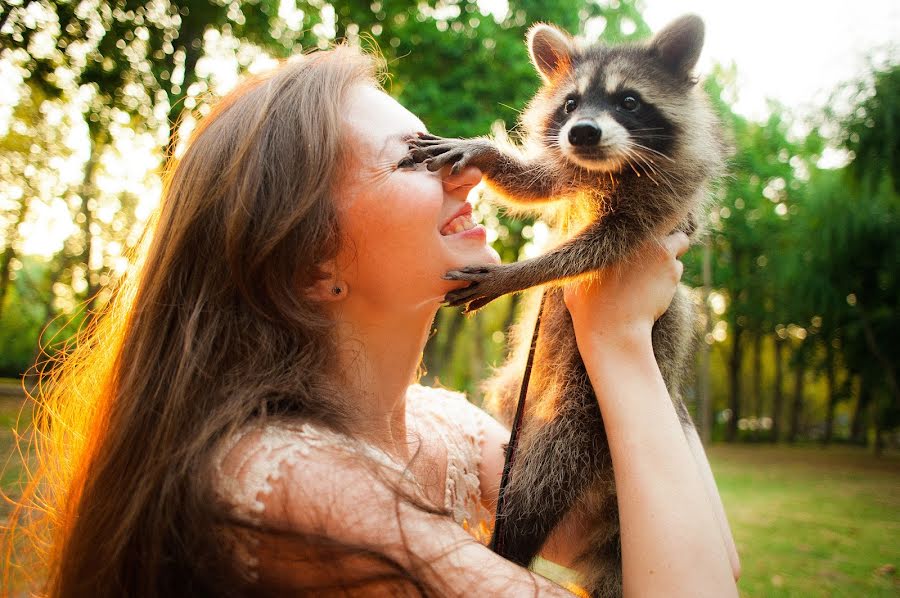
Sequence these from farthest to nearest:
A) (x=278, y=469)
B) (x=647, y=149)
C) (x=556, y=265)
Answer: (x=647, y=149), (x=556, y=265), (x=278, y=469)

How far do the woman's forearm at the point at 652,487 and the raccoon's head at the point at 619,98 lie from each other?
0.89 metres

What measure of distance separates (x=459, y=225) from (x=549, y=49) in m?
1.40

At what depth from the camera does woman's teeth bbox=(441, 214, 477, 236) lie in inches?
68.5

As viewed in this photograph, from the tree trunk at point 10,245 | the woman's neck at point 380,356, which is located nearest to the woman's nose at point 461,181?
the woman's neck at point 380,356

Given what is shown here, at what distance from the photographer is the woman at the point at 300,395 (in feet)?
3.76

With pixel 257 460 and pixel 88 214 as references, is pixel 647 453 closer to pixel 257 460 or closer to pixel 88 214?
pixel 257 460

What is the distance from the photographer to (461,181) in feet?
6.12

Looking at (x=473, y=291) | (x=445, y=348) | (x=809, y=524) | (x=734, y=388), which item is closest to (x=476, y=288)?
(x=473, y=291)

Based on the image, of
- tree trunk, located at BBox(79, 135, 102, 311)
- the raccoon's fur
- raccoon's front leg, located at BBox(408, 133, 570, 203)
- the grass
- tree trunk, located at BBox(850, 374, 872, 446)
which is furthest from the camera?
tree trunk, located at BBox(850, 374, 872, 446)

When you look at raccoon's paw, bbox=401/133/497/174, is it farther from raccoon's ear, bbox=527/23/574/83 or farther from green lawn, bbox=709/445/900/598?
green lawn, bbox=709/445/900/598

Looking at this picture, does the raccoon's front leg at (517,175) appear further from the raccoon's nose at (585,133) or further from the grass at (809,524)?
the grass at (809,524)

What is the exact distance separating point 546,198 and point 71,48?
4471 mm

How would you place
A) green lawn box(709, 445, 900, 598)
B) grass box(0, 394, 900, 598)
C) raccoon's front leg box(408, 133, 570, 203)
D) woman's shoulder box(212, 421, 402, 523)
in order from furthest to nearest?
green lawn box(709, 445, 900, 598) < grass box(0, 394, 900, 598) < raccoon's front leg box(408, 133, 570, 203) < woman's shoulder box(212, 421, 402, 523)

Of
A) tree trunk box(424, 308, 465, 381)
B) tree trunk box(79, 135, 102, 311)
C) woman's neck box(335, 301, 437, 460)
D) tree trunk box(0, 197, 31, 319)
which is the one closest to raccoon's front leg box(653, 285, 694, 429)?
woman's neck box(335, 301, 437, 460)
